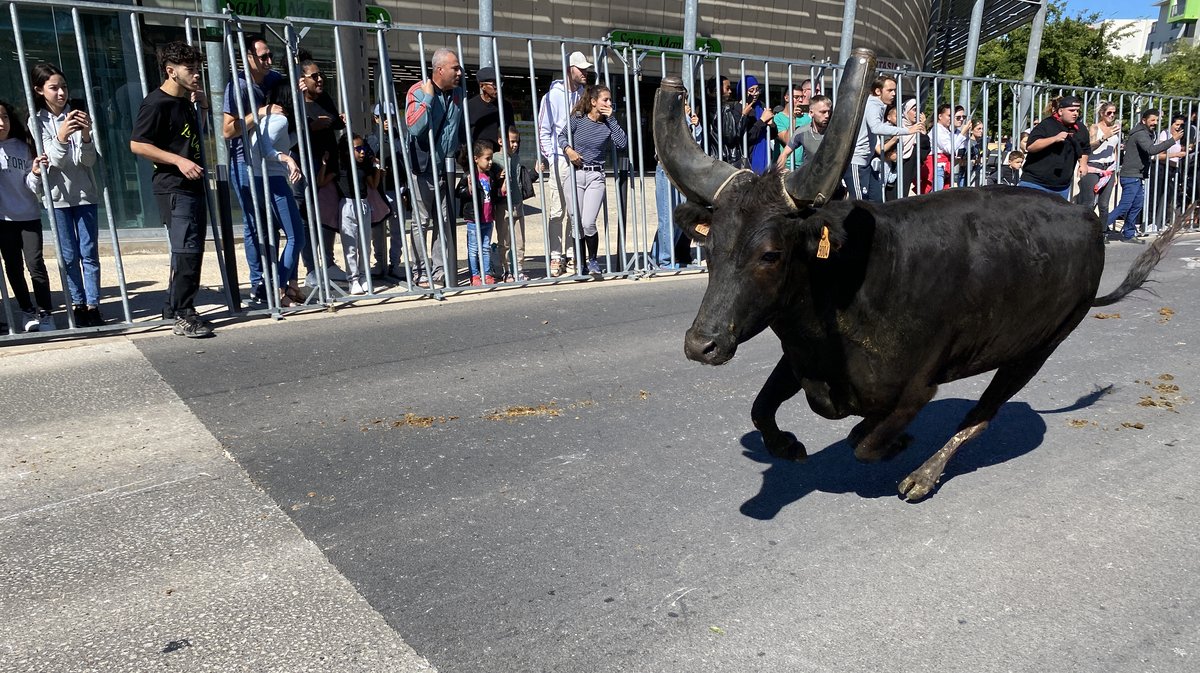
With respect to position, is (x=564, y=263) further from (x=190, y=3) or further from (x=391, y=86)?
(x=190, y=3)

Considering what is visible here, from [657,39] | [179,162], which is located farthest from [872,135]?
[657,39]

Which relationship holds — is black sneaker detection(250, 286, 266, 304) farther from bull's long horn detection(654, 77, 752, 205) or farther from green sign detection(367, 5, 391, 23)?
green sign detection(367, 5, 391, 23)

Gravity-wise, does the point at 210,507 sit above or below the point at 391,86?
below

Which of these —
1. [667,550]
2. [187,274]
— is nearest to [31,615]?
[667,550]

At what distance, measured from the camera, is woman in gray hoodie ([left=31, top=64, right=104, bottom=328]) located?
7.05 metres

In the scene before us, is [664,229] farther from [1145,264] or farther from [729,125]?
[1145,264]

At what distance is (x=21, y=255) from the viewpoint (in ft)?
24.3

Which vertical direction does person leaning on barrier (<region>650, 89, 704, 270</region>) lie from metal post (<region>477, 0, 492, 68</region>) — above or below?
below

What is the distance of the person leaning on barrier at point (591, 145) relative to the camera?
9805 millimetres

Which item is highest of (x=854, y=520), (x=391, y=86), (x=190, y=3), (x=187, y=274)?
(x=190, y=3)

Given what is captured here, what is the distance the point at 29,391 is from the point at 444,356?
2708mm

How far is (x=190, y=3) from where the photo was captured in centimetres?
1396

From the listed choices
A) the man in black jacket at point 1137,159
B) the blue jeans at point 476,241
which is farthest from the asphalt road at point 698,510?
the man in black jacket at point 1137,159

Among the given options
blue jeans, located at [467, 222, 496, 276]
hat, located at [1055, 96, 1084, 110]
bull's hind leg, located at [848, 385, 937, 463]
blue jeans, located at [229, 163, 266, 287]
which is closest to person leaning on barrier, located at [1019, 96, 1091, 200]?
hat, located at [1055, 96, 1084, 110]
